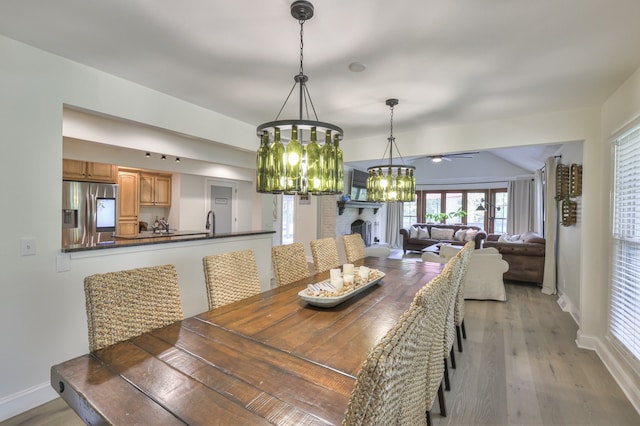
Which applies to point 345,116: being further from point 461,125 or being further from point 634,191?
point 634,191

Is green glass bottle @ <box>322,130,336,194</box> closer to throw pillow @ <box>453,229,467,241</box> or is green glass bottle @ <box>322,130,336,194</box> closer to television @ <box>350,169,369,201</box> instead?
television @ <box>350,169,369,201</box>

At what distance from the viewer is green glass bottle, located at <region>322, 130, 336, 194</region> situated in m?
1.64

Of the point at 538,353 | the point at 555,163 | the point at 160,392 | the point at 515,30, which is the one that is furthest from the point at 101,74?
the point at 555,163

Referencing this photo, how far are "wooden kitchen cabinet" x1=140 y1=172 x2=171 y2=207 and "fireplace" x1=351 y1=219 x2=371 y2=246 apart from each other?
180 inches

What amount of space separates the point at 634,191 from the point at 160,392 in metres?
3.14

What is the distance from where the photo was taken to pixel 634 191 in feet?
7.25

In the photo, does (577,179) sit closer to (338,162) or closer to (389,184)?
(389,184)

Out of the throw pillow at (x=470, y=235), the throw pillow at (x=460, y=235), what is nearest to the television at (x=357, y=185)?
the throw pillow at (x=460, y=235)

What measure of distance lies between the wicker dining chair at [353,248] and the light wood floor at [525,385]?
140 centimetres

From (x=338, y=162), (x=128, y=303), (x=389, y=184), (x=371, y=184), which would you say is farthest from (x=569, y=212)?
(x=128, y=303)

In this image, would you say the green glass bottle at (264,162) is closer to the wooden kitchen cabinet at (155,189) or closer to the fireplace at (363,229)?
the wooden kitchen cabinet at (155,189)

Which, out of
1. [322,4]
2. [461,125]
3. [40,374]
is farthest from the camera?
[461,125]

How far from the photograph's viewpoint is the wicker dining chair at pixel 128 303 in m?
1.31

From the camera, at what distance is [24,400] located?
197 cm
